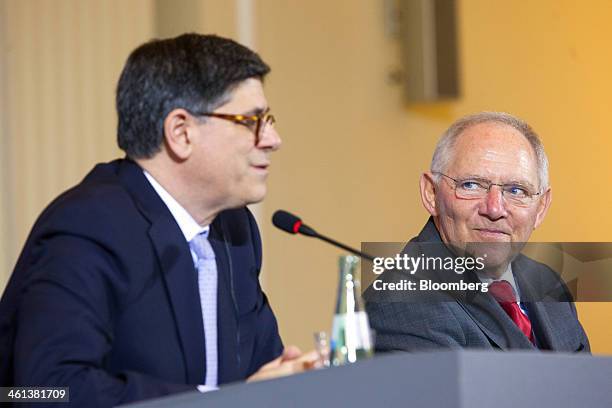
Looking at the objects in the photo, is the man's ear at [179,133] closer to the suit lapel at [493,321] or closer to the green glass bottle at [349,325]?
the green glass bottle at [349,325]

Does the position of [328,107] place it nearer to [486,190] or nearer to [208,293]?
[486,190]

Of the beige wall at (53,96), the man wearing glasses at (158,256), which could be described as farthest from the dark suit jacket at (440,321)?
the beige wall at (53,96)

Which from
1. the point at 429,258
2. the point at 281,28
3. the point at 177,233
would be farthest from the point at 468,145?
the point at 281,28

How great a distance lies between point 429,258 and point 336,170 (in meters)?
2.16

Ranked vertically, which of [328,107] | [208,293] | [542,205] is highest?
[328,107]

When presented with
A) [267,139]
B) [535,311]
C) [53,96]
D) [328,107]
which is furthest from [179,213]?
[328,107]

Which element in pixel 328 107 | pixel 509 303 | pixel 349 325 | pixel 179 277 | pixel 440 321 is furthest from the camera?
pixel 328 107

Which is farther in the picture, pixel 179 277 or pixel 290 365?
pixel 179 277

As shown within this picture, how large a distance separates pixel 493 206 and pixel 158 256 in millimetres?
894

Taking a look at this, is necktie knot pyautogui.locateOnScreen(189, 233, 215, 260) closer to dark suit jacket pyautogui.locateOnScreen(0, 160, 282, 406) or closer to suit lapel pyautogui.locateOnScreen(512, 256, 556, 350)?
dark suit jacket pyautogui.locateOnScreen(0, 160, 282, 406)

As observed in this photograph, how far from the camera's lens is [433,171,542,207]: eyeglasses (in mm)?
2775

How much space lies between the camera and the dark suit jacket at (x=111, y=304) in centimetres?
200

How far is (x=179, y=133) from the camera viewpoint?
7.63 feet

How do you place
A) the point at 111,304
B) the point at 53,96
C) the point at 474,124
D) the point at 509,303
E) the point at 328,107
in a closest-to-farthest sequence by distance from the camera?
1. the point at 111,304
2. the point at 509,303
3. the point at 474,124
4. the point at 53,96
5. the point at 328,107
